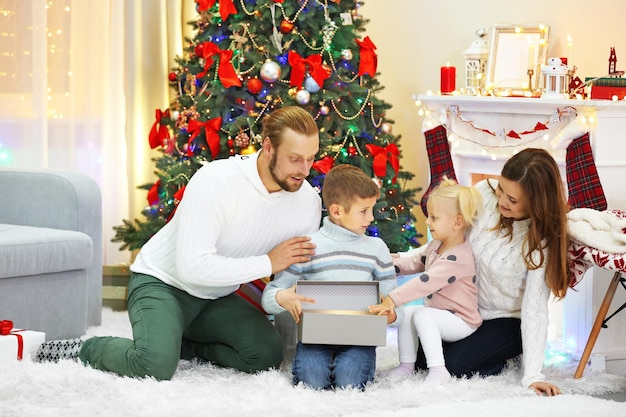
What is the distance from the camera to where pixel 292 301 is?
2.96m

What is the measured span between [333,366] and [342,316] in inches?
7.7

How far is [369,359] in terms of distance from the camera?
3.00 m

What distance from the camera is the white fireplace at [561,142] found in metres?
3.46

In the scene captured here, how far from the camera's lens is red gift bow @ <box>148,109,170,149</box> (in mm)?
4602

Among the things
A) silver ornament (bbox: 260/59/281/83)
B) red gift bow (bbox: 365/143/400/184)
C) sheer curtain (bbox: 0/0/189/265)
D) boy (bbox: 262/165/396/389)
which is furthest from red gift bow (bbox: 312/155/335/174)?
sheer curtain (bbox: 0/0/189/265)

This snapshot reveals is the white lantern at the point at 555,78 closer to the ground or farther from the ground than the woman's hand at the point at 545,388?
farther from the ground

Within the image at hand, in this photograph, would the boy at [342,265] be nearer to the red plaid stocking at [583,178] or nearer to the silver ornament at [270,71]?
the red plaid stocking at [583,178]

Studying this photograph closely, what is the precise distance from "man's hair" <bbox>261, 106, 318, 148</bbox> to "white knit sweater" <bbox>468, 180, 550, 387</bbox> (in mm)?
648

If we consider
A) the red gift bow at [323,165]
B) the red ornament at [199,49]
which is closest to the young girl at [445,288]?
the red gift bow at [323,165]

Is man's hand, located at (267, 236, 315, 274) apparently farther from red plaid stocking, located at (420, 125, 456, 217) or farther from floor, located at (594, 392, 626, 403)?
red plaid stocking, located at (420, 125, 456, 217)

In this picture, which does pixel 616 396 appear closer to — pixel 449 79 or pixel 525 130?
pixel 525 130

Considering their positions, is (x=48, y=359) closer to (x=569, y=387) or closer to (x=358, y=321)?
(x=358, y=321)

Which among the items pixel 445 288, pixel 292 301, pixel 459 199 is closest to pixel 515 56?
pixel 459 199

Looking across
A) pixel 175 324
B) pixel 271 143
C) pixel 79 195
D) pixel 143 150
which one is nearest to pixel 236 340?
pixel 175 324
